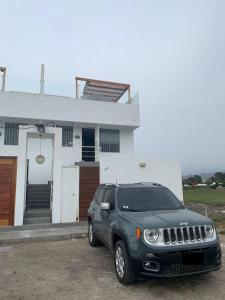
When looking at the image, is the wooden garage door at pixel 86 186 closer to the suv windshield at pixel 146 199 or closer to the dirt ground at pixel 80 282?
the dirt ground at pixel 80 282

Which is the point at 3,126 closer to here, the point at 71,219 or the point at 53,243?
the point at 71,219

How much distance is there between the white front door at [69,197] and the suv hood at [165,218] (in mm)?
7010

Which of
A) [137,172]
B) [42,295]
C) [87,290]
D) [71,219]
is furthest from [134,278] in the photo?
[137,172]

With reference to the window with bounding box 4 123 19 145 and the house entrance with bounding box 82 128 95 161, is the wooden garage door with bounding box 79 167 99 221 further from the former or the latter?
the window with bounding box 4 123 19 145

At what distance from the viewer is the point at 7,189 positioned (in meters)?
11.0

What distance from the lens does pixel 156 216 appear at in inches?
194

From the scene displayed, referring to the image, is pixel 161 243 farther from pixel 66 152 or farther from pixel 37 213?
pixel 66 152

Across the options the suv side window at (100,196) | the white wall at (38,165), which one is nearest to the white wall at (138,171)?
the suv side window at (100,196)

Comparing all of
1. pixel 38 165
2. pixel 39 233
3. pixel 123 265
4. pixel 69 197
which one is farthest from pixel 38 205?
pixel 123 265

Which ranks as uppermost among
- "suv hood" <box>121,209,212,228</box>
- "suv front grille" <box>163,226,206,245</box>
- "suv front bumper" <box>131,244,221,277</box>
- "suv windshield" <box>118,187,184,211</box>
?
"suv windshield" <box>118,187,184,211</box>

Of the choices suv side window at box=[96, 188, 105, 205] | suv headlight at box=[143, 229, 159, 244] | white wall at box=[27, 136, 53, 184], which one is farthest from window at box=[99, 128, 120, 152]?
suv headlight at box=[143, 229, 159, 244]

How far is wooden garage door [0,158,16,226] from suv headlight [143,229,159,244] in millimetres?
8170

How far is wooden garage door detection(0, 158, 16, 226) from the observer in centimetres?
1089

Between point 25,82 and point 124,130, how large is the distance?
798 cm
